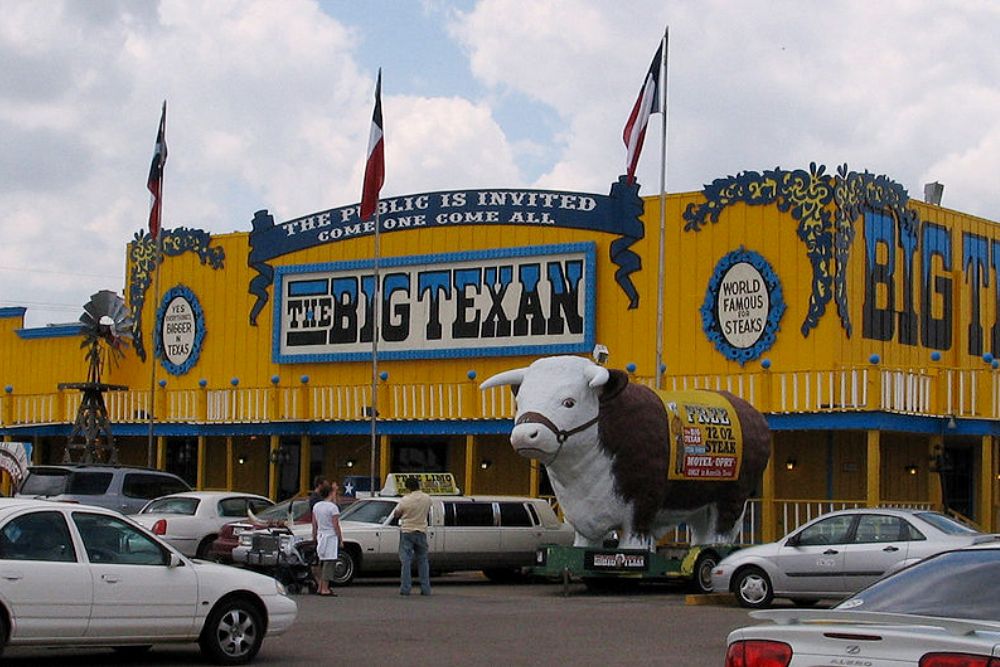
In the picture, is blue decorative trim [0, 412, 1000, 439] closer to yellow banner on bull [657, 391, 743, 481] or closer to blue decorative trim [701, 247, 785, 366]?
blue decorative trim [701, 247, 785, 366]

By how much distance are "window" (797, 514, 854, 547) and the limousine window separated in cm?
681

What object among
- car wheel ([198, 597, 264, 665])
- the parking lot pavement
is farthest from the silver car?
car wheel ([198, 597, 264, 665])

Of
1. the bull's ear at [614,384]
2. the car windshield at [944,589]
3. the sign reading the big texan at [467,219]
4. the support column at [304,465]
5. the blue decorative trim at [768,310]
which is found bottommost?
the car windshield at [944,589]

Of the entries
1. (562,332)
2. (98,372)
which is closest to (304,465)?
(562,332)

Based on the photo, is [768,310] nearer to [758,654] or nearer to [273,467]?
[273,467]

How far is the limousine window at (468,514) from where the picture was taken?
83.5 feet

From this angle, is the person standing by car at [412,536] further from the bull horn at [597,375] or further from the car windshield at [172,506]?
the car windshield at [172,506]

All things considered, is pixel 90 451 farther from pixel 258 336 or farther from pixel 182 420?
pixel 258 336

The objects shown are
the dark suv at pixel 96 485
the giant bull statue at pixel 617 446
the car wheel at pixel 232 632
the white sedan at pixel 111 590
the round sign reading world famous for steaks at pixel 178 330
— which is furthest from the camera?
the round sign reading world famous for steaks at pixel 178 330

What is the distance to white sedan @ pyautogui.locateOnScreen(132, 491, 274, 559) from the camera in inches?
991

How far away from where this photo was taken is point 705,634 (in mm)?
16922

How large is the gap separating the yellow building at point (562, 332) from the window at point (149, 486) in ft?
16.9

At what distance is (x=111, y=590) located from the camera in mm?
12898

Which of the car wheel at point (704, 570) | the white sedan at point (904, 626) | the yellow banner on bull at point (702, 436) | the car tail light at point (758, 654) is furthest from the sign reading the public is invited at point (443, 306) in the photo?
the car tail light at point (758, 654)
